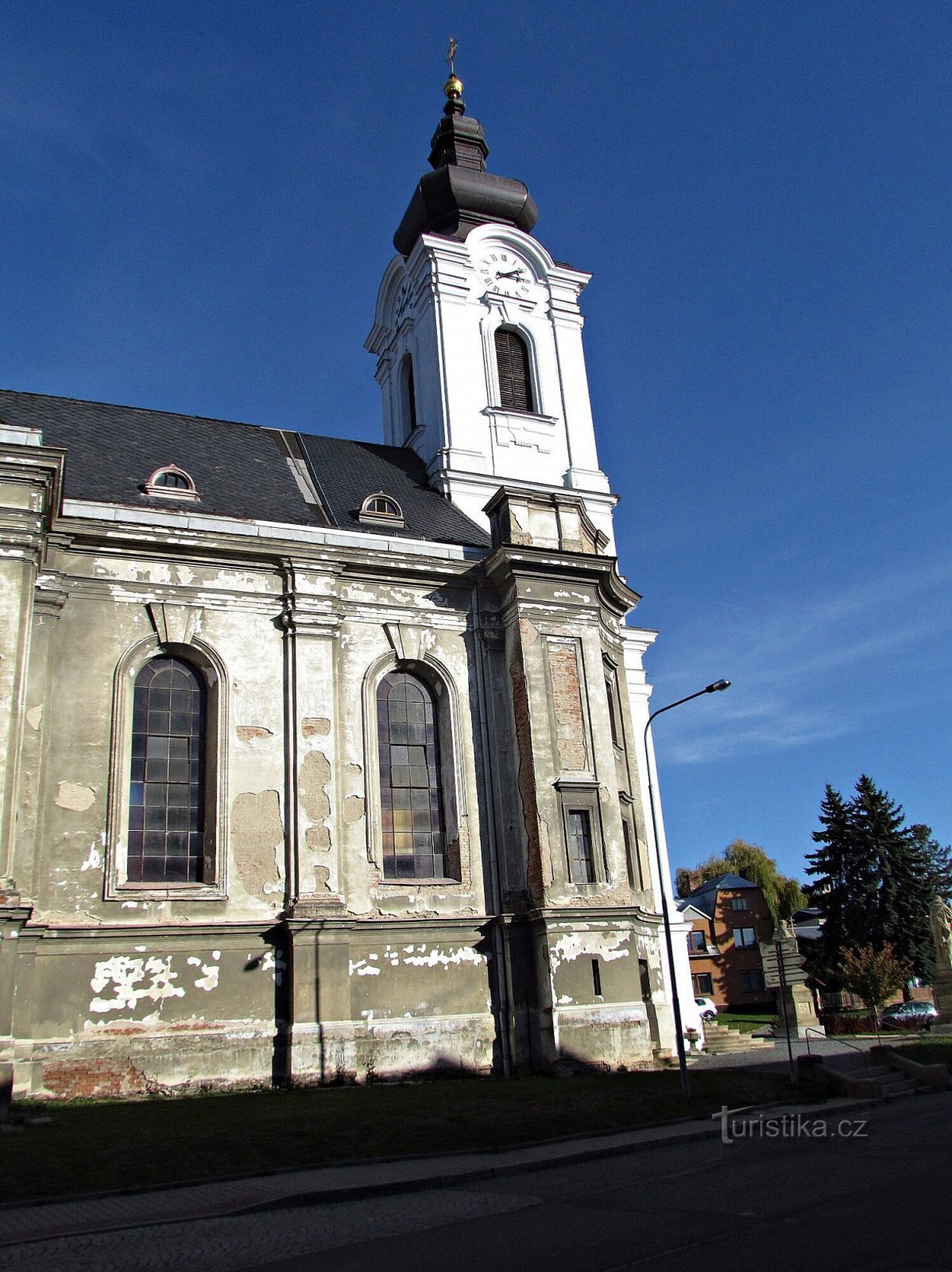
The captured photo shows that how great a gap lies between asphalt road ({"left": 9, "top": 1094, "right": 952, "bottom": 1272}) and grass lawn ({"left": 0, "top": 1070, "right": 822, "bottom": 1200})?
1.98m

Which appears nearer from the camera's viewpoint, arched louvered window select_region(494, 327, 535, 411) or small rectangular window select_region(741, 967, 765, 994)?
arched louvered window select_region(494, 327, 535, 411)

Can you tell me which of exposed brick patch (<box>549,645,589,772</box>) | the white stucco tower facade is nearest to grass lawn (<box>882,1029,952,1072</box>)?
exposed brick patch (<box>549,645,589,772</box>)

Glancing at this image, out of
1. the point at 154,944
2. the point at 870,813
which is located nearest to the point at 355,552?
the point at 154,944

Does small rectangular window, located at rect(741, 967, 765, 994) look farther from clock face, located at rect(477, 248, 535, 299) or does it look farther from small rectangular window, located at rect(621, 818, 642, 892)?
clock face, located at rect(477, 248, 535, 299)

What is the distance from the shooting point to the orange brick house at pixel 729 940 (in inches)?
2694

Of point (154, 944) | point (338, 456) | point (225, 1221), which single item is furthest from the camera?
point (338, 456)

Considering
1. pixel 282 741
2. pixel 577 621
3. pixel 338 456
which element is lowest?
pixel 282 741

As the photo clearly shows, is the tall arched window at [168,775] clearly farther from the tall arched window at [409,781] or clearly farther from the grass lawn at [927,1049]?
the grass lawn at [927,1049]

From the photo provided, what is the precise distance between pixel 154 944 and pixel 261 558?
25.6 feet

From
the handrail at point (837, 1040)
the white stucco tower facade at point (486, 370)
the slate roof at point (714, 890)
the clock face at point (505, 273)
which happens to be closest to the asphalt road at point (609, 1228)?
the handrail at point (837, 1040)

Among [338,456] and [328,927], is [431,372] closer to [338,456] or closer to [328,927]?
[338,456]

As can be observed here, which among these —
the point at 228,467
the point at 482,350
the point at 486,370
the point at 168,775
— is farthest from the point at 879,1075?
the point at 482,350

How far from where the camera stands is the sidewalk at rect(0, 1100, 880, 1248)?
8977mm

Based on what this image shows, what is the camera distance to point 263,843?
20062mm
